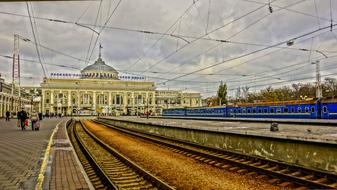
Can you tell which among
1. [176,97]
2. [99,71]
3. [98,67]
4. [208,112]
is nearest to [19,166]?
[208,112]

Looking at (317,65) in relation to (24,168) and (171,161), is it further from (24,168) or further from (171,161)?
(24,168)

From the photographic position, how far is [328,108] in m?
31.2

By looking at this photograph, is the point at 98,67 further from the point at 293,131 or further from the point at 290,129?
the point at 293,131

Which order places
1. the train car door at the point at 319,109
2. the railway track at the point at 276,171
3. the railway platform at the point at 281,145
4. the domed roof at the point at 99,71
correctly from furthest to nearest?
the domed roof at the point at 99,71
the train car door at the point at 319,109
the railway platform at the point at 281,145
the railway track at the point at 276,171

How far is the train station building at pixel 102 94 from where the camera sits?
137 m

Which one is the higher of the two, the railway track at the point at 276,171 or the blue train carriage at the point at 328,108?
the blue train carriage at the point at 328,108

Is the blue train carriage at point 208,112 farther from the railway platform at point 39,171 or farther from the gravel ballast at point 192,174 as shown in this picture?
the railway platform at point 39,171

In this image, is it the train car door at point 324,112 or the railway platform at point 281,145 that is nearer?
the railway platform at point 281,145

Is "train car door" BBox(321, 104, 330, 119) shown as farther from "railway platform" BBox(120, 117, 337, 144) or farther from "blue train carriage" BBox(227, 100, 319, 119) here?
"railway platform" BBox(120, 117, 337, 144)

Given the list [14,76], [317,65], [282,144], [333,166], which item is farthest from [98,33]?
[14,76]

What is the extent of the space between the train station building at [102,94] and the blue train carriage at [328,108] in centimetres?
10082

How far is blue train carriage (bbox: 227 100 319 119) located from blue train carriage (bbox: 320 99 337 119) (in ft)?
2.04

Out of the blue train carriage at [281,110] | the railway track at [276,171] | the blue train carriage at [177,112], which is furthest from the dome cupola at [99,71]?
the railway track at [276,171]

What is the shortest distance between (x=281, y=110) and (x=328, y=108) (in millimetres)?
6320
